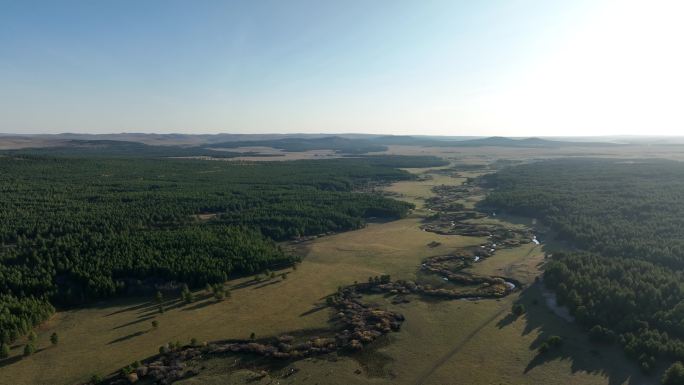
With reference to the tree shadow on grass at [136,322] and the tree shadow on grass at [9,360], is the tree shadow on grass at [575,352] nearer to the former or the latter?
the tree shadow on grass at [136,322]

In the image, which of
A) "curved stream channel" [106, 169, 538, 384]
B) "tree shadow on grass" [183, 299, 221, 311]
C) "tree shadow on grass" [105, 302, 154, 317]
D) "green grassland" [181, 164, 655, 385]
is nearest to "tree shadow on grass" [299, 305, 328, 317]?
"curved stream channel" [106, 169, 538, 384]

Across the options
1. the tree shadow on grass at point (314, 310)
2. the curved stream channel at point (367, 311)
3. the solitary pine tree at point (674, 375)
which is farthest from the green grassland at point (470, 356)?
the tree shadow on grass at point (314, 310)

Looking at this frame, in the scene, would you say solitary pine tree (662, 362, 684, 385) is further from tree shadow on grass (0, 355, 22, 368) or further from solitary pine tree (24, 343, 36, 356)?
tree shadow on grass (0, 355, 22, 368)

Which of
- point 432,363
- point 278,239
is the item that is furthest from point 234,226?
point 432,363

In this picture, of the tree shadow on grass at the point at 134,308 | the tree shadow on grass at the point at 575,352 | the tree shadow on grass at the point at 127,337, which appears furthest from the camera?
the tree shadow on grass at the point at 134,308

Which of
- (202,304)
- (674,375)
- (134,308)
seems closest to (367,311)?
(202,304)

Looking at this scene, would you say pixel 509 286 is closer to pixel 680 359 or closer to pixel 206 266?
pixel 680 359
